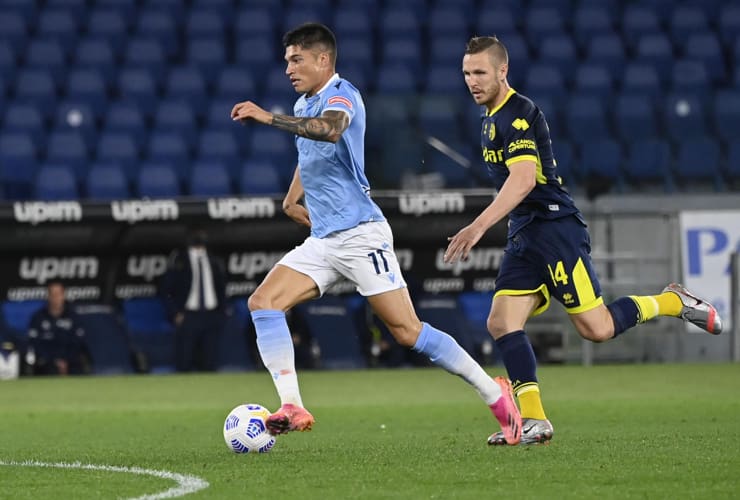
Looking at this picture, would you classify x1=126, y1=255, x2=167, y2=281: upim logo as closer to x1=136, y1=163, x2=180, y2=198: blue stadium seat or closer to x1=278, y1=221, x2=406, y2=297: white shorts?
x1=136, y1=163, x2=180, y2=198: blue stadium seat

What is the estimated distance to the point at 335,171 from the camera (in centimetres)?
710

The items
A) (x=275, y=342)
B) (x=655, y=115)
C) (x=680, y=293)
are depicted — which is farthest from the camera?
(x=655, y=115)

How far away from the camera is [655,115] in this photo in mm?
19500

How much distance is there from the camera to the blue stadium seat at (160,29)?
20.9 metres

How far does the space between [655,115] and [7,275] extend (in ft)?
30.4

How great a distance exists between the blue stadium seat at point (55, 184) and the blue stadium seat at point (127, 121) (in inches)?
60.1

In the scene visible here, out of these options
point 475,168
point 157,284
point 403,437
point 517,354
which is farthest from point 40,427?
point 475,168

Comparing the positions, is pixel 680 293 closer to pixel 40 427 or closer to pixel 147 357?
pixel 40 427

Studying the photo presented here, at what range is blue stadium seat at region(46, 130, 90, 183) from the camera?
59.0ft

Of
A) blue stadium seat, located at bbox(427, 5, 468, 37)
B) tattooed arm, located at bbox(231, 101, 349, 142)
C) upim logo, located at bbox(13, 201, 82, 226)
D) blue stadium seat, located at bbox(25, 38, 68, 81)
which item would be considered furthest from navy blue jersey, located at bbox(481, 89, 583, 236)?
blue stadium seat, located at bbox(427, 5, 468, 37)

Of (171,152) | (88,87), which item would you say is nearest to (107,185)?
(171,152)

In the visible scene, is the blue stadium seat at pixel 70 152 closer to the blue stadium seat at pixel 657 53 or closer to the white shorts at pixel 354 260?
the blue stadium seat at pixel 657 53

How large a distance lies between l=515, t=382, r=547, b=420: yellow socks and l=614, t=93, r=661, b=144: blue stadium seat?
12105mm

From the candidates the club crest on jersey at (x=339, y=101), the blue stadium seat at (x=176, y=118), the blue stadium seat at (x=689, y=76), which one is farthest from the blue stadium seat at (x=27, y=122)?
the club crest on jersey at (x=339, y=101)
